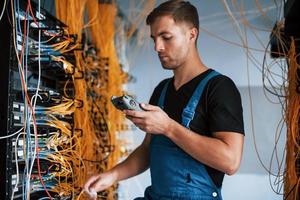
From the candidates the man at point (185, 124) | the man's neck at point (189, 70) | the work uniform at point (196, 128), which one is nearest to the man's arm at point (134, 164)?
the man at point (185, 124)

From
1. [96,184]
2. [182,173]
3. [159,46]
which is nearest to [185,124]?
[182,173]

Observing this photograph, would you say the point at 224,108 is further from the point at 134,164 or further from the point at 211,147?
the point at 134,164

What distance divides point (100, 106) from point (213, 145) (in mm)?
1266

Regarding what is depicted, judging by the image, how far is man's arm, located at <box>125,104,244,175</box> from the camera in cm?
103

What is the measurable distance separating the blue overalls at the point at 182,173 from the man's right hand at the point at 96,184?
0.55ft

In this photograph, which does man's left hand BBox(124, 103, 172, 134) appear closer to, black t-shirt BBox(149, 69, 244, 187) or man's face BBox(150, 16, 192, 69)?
black t-shirt BBox(149, 69, 244, 187)

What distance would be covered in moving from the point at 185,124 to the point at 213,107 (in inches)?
4.2

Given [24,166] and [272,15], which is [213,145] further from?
[272,15]

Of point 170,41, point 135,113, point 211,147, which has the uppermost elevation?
point 170,41

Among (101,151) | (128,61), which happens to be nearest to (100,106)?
(101,151)

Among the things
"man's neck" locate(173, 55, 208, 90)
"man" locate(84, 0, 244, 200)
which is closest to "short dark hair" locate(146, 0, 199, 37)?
"man" locate(84, 0, 244, 200)

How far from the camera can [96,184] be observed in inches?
49.6

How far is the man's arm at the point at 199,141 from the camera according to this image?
1033 millimetres

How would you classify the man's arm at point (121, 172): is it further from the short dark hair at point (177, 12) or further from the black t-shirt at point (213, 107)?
the short dark hair at point (177, 12)
